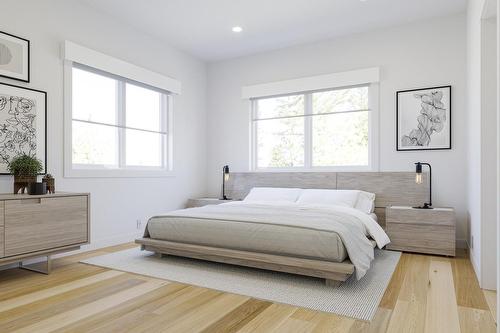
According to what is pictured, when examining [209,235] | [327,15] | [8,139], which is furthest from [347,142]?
[8,139]

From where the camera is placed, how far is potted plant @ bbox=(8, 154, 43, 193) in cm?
299

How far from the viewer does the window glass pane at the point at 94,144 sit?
12.7 feet

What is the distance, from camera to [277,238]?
9.29ft

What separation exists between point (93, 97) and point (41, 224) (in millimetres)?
1758

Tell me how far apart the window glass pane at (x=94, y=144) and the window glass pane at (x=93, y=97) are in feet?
0.33

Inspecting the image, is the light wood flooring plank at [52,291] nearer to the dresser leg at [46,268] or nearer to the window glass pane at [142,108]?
the dresser leg at [46,268]

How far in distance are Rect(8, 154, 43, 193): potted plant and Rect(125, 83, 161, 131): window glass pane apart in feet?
5.31

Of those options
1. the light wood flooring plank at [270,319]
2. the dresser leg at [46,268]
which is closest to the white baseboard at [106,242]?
the dresser leg at [46,268]

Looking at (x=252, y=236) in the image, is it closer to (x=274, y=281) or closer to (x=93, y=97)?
(x=274, y=281)

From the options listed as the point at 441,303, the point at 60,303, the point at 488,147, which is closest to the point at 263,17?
the point at 488,147

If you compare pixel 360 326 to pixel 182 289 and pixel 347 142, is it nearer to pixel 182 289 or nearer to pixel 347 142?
pixel 182 289

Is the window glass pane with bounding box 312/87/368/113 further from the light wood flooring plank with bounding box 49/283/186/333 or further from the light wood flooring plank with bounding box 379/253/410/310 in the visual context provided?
the light wood flooring plank with bounding box 49/283/186/333

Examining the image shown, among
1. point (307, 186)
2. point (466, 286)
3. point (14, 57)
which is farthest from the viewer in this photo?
point (307, 186)

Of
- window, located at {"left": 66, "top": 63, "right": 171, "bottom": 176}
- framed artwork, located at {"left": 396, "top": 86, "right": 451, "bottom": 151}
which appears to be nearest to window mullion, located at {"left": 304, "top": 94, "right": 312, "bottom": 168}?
framed artwork, located at {"left": 396, "top": 86, "right": 451, "bottom": 151}
